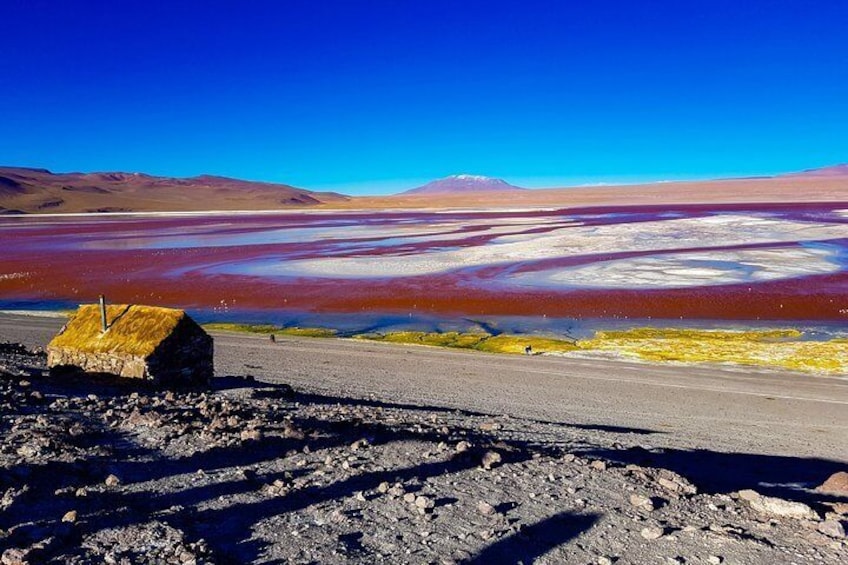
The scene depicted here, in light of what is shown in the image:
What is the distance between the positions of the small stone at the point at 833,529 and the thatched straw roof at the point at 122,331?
9077 mm

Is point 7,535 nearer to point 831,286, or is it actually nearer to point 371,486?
point 371,486

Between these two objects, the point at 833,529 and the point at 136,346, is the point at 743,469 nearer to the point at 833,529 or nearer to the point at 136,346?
the point at 833,529

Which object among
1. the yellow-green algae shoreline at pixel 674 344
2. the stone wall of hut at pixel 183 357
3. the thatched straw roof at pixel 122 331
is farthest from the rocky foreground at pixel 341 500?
the yellow-green algae shoreline at pixel 674 344

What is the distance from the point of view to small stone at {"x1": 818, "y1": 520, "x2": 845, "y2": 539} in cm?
566

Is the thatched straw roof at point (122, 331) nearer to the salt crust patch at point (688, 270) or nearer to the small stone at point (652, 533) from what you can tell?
the small stone at point (652, 533)

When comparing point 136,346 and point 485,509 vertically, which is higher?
point 136,346

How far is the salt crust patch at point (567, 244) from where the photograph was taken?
38156 mm

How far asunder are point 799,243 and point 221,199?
161 metres

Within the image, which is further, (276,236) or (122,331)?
(276,236)

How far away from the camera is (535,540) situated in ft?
18.4

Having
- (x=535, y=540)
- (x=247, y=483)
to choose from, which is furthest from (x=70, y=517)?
(x=535, y=540)

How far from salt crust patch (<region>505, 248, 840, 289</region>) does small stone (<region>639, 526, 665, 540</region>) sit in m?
26.0

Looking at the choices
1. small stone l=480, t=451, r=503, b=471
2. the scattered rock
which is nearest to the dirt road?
small stone l=480, t=451, r=503, b=471

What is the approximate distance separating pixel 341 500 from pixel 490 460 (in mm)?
1808
